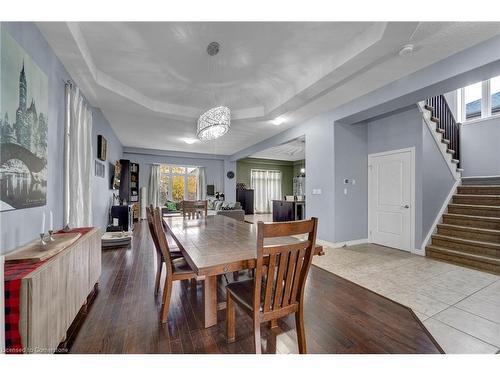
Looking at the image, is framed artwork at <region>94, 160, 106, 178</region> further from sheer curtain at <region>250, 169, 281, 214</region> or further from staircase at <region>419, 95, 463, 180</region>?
sheer curtain at <region>250, 169, 281, 214</region>

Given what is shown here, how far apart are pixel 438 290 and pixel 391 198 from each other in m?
2.09

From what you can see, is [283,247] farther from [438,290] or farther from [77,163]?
[77,163]

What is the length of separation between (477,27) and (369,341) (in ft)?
9.60

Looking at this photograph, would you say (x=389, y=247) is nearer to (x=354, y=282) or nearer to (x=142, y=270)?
(x=354, y=282)

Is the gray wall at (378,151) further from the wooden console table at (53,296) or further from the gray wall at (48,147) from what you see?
the gray wall at (48,147)

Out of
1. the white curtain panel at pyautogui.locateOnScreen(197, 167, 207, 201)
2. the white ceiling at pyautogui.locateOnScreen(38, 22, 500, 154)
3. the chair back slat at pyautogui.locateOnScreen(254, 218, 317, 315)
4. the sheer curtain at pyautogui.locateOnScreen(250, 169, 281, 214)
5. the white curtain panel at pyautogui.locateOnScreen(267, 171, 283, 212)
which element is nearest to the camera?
the chair back slat at pyautogui.locateOnScreen(254, 218, 317, 315)

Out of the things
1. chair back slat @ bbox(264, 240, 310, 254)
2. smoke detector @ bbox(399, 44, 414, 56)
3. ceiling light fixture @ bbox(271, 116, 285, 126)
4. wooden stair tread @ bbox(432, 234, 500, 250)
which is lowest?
wooden stair tread @ bbox(432, 234, 500, 250)

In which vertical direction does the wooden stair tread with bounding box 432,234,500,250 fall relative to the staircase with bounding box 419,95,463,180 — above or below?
below

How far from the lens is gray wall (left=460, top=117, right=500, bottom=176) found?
4.30 m

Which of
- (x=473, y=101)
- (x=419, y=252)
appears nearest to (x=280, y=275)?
(x=419, y=252)

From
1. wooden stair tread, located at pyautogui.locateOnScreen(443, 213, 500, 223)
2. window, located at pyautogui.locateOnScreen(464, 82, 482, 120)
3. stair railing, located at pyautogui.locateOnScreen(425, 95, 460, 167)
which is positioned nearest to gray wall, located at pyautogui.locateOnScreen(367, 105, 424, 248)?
stair railing, located at pyautogui.locateOnScreen(425, 95, 460, 167)

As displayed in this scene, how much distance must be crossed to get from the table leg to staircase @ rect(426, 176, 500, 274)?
12.1ft

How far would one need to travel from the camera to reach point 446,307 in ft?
6.39
